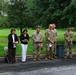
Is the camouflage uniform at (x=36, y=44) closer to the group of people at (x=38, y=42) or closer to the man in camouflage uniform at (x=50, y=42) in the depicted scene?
the group of people at (x=38, y=42)

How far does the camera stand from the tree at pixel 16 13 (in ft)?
115

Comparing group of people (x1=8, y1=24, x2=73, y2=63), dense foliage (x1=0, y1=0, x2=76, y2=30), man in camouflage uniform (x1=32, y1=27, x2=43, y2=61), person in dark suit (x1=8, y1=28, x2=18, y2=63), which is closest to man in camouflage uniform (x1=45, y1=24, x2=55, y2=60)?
group of people (x1=8, y1=24, x2=73, y2=63)

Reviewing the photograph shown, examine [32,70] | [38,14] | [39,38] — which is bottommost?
[32,70]

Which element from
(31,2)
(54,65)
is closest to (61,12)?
(31,2)

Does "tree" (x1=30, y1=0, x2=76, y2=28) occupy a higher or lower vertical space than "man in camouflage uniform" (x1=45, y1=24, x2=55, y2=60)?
higher

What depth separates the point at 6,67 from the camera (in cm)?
1240

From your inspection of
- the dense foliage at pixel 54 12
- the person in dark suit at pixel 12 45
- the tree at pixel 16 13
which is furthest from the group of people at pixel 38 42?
the tree at pixel 16 13

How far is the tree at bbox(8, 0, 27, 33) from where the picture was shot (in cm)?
3491

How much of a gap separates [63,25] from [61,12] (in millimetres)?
2200

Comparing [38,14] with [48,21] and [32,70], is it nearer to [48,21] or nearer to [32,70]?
[48,21]

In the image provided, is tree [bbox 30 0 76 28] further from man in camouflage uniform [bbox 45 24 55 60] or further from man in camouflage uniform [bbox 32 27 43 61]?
man in camouflage uniform [bbox 32 27 43 61]

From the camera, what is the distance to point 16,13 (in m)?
35.5

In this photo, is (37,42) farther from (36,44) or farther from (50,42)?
(50,42)

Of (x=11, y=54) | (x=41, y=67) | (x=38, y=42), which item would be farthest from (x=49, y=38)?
(x=41, y=67)
